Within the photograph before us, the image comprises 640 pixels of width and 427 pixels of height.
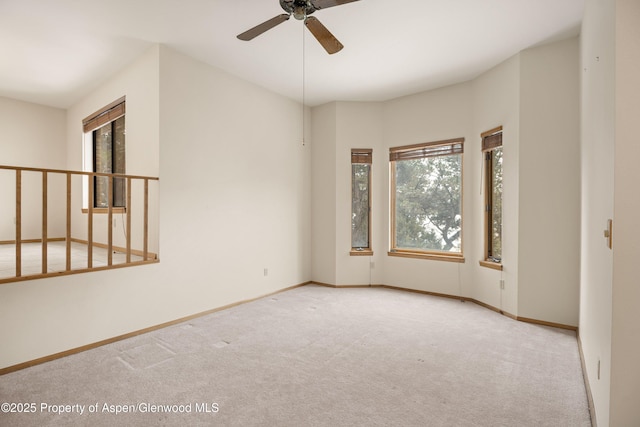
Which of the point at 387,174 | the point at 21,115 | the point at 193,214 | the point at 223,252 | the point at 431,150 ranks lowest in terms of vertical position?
the point at 223,252

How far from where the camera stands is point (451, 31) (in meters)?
3.08

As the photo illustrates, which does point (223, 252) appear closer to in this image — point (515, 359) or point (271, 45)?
point (271, 45)

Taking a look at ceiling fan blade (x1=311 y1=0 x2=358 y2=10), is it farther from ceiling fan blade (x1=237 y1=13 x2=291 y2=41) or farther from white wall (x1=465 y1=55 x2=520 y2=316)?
white wall (x1=465 y1=55 x2=520 y2=316)

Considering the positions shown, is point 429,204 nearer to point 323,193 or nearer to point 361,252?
point 361,252

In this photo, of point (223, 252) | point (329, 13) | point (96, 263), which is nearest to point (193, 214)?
point (223, 252)

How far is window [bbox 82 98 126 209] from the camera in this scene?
13.9 ft

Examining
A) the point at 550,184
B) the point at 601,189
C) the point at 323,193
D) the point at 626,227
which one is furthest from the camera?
the point at 323,193

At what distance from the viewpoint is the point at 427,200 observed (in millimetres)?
4777

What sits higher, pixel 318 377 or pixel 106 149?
pixel 106 149

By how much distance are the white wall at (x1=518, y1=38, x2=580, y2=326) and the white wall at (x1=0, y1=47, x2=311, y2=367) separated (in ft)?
10.2

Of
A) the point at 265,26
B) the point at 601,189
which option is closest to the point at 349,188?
the point at 265,26

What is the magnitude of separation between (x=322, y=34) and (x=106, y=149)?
4079 millimetres

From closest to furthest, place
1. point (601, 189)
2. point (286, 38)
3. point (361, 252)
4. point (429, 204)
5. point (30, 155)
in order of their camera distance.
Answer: point (601, 189)
point (286, 38)
point (429, 204)
point (361, 252)
point (30, 155)

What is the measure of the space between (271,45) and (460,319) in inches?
143
